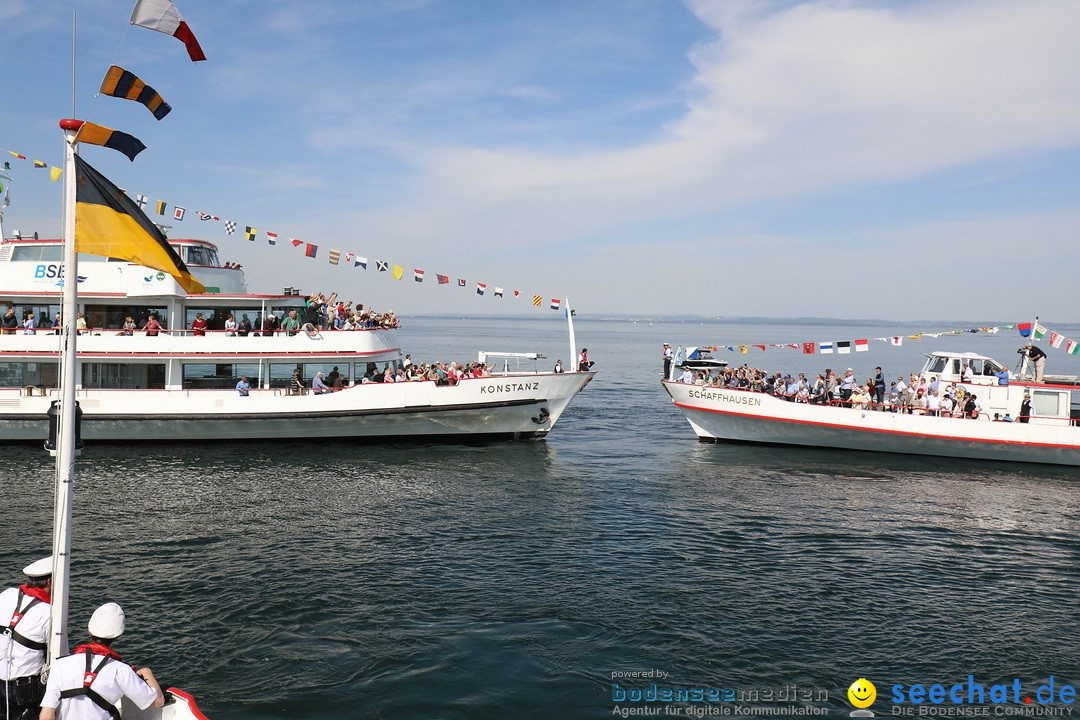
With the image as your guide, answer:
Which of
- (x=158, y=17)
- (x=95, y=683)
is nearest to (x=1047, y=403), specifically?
(x=158, y=17)

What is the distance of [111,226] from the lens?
7367 millimetres

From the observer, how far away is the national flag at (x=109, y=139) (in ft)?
23.3

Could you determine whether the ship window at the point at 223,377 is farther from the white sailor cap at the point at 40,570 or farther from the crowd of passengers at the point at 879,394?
the white sailor cap at the point at 40,570

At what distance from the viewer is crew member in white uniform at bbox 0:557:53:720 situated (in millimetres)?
7109

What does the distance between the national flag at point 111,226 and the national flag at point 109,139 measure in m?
0.22

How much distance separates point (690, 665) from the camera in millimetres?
10641

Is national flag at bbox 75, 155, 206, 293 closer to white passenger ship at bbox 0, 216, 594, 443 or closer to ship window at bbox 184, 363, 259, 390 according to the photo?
white passenger ship at bbox 0, 216, 594, 443

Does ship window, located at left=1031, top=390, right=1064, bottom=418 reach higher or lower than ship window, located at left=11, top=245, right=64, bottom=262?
lower

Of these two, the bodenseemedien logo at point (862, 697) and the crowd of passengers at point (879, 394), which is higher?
the crowd of passengers at point (879, 394)

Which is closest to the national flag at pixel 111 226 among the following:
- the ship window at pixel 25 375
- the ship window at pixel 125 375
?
the ship window at pixel 125 375

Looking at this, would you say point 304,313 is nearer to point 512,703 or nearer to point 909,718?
point 512,703

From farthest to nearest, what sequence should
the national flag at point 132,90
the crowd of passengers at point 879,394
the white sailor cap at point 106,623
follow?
the crowd of passengers at point 879,394 → the national flag at point 132,90 → the white sailor cap at point 106,623

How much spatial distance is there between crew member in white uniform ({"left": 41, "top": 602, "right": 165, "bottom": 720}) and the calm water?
116 inches

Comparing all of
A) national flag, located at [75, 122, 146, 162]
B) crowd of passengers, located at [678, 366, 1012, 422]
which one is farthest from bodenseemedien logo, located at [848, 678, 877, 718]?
crowd of passengers, located at [678, 366, 1012, 422]
